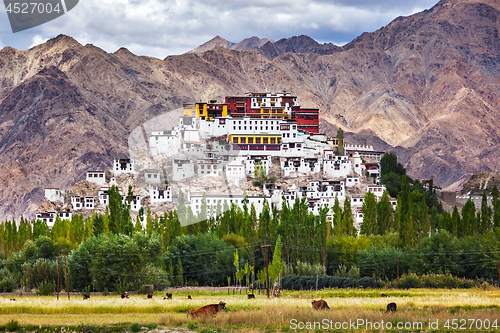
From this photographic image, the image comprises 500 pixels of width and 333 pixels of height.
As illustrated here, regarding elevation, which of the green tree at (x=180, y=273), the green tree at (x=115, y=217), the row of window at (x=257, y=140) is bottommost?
the green tree at (x=180, y=273)

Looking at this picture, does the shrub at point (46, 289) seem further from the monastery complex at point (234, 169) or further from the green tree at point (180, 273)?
the monastery complex at point (234, 169)

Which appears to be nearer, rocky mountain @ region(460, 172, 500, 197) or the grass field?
the grass field

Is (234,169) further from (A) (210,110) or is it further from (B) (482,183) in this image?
(B) (482,183)

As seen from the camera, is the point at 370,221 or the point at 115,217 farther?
the point at 370,221

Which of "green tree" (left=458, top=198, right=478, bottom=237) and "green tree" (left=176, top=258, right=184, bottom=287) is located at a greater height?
"green tree" (left=458, top=198, right=478, bottom=237)

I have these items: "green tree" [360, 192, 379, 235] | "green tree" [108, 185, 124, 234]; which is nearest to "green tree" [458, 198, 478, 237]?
"green tree" [360, 192, 379, 235]

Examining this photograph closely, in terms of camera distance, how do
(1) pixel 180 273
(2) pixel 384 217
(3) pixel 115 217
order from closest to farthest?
(1) pixel 180 273 < (3) pixel 115 217 < (2) pixel 384 217

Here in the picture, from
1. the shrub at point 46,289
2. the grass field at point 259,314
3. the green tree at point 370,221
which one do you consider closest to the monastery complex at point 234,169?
the green tree at point 370,221

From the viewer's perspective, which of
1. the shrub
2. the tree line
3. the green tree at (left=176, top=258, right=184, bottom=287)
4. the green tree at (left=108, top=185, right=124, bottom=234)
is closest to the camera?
the shrub

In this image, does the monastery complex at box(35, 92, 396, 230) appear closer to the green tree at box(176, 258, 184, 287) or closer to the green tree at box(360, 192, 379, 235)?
the green tree at box(360, 192, 379, 235)

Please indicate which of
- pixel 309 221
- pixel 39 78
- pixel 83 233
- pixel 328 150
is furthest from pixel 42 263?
pixel 39 78

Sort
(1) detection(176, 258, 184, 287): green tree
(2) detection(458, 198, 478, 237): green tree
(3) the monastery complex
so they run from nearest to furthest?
(1) detection(176, 258, 184, 287): green tree, (2) detection(458, 198, 478, 237): green tree, (3) the monastery complex

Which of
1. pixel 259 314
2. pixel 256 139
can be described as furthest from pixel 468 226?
pixel 256 139

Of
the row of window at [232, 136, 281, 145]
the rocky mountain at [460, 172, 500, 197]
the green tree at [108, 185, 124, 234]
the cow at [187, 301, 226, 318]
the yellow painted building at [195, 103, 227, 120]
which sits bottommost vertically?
the cow at [187, 301, 226, 318]
